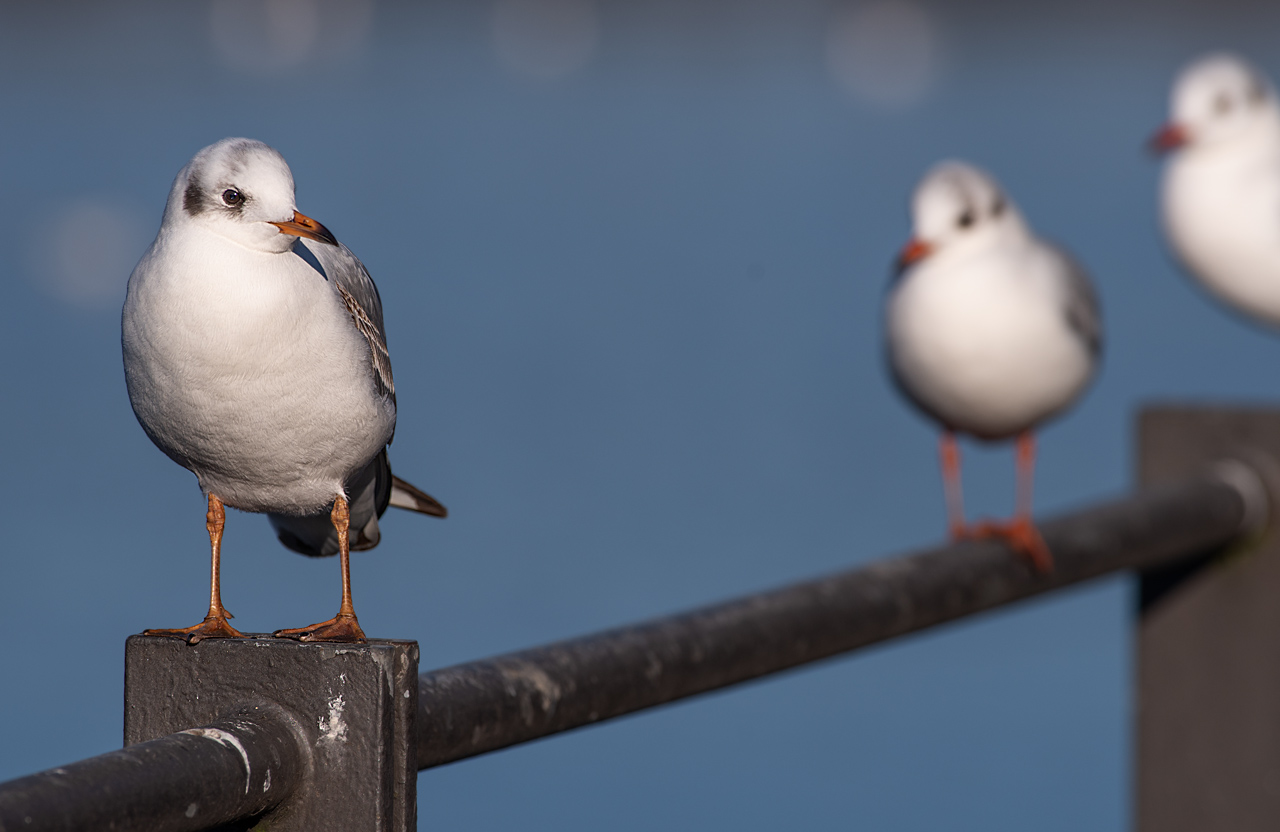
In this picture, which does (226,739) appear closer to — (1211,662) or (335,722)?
(335,722)

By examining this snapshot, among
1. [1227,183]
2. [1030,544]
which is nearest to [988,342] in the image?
[1030,544]

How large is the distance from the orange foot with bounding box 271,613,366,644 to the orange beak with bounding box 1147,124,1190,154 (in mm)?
4584

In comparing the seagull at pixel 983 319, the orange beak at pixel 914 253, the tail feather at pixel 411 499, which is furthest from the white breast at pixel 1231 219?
the tail feather at pixel 411 499

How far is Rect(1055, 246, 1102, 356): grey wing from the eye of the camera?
3617mm

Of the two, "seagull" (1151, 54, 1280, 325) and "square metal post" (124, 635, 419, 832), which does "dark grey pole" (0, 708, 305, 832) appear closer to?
"square metal post" (124, 635, 419, 832)

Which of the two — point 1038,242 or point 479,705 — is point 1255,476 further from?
point 479,705

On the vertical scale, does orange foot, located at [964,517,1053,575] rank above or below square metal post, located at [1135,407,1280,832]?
above

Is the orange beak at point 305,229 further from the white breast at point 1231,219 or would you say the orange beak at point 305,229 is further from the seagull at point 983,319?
the white breast at point 1231,219

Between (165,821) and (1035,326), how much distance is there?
9.27ft

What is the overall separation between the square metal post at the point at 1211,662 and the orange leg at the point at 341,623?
1966mm

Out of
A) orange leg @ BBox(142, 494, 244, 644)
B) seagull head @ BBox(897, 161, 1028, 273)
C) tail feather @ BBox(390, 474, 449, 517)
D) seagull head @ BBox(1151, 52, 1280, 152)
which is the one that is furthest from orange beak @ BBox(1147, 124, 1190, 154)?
orange leg @ BBox(142, 494, 244, 644)

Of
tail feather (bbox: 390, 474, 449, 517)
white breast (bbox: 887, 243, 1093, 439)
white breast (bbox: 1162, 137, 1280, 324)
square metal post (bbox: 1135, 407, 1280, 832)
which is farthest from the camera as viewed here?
white breast (bbox: 1162, 137, 1280, 324)

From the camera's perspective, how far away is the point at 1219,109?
522cm

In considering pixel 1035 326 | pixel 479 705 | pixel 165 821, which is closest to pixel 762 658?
pixel 479 705
